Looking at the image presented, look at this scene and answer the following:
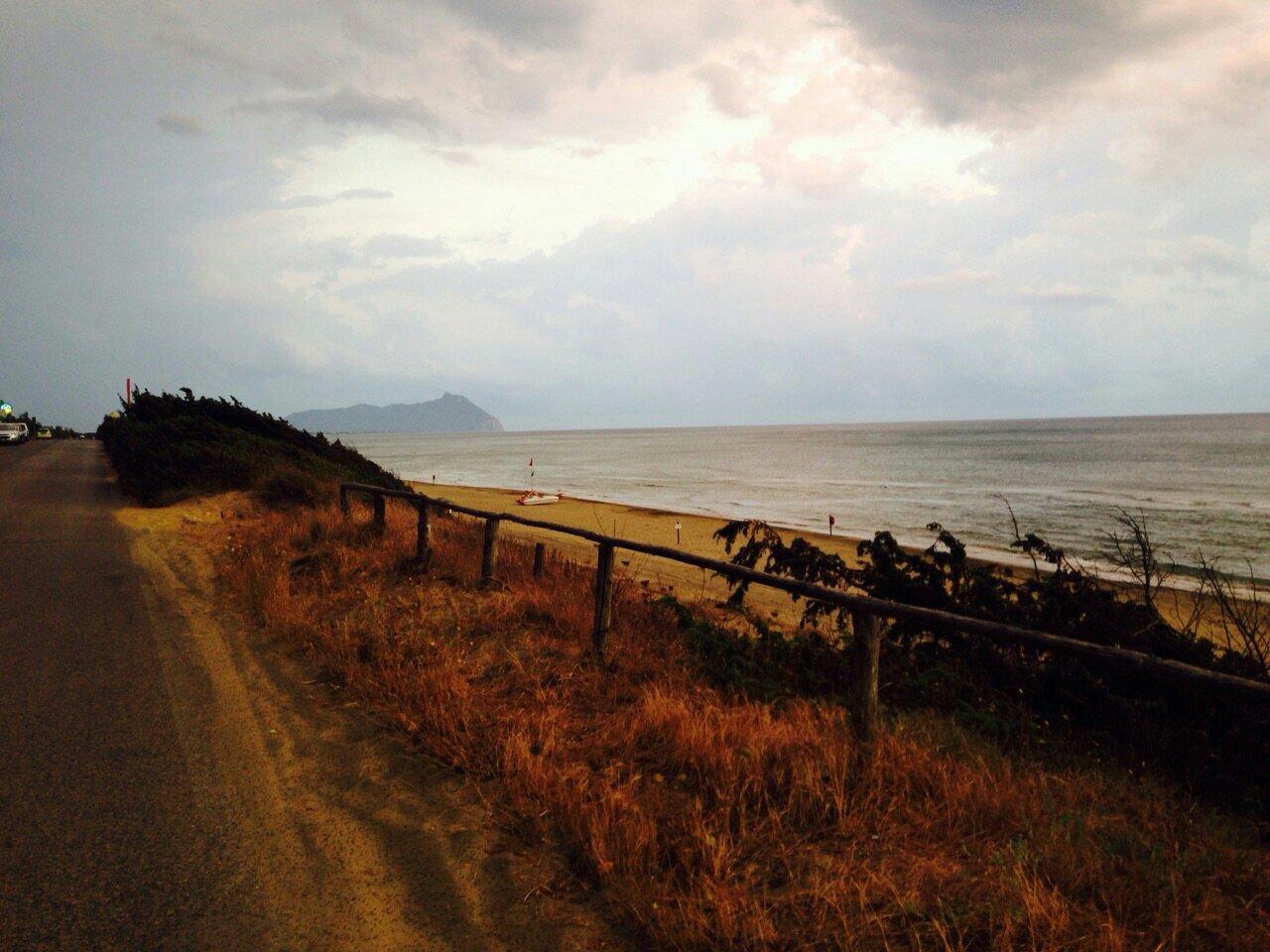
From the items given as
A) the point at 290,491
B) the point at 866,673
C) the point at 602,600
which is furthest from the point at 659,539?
the point at 866,673

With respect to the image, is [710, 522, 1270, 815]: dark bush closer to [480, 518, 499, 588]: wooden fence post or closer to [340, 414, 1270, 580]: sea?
[480, 518, 499, 588]: wooden fence post

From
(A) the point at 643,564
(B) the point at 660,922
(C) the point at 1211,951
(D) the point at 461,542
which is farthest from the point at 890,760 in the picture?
(A) the point at 643,564

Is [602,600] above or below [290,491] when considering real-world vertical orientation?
below

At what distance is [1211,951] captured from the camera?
2.63 metres

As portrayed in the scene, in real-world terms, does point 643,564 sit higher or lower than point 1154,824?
lower

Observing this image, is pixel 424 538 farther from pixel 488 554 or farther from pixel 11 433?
pixel 11 433

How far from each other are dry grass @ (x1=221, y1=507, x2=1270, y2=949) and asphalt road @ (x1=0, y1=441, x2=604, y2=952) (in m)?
0.42

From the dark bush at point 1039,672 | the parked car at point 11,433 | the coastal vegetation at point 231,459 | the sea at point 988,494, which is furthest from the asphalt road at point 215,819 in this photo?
the parked car at point 11,433

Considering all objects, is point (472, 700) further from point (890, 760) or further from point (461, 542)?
point (461, 542)

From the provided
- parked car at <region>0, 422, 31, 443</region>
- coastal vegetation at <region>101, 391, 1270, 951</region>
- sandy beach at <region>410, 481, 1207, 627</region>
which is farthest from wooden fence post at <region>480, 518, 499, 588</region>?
parked car at <region>0, 422, 31, 443</region>

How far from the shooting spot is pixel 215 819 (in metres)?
3.75

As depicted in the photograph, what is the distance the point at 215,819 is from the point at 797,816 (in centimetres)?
313

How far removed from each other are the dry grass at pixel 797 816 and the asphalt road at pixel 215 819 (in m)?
0.42

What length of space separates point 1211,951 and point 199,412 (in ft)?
86.6
